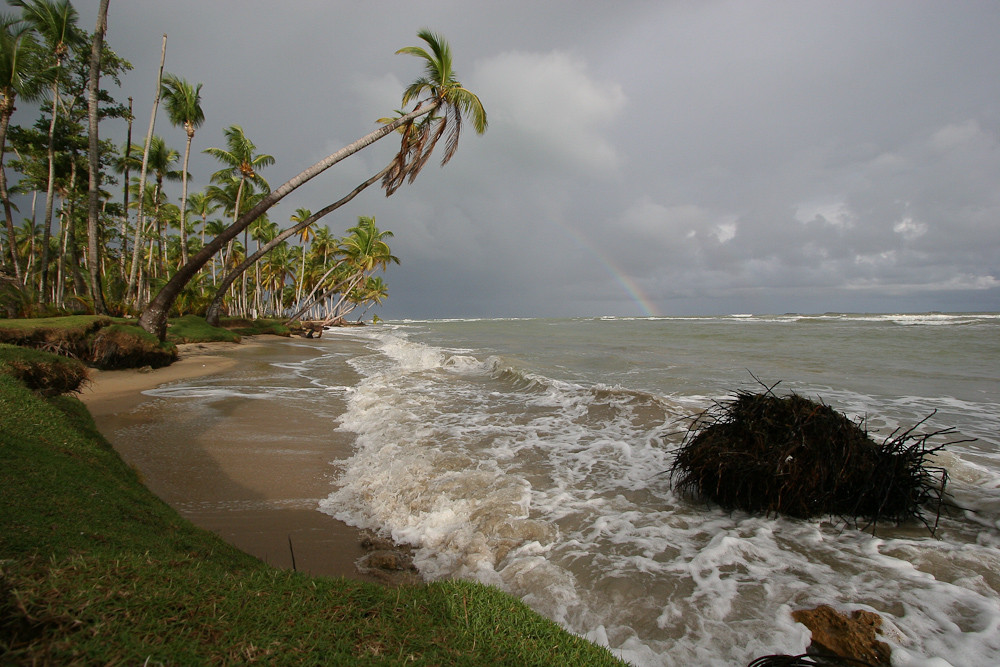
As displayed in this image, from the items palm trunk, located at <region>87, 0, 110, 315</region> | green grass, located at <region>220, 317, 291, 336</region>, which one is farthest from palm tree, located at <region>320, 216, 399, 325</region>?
palm trunk, located at <region>87, 0, 110, 315</region>

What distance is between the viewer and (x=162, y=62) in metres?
18.9

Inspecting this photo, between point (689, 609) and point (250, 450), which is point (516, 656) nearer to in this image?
point (689, 609)

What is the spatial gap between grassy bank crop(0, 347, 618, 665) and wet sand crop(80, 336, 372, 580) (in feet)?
4.05

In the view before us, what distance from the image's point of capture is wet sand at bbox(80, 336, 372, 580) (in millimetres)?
3613

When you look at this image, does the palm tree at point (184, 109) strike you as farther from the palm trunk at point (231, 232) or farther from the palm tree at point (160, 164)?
the palm trunk at point (231, 232)

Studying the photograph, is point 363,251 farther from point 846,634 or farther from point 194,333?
point 846,634

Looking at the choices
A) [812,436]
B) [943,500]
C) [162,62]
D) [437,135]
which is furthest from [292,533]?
[162,62]

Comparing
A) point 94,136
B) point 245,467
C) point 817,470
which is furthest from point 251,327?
point 817,470

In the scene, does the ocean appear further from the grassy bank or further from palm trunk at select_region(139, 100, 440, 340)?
palm trunk at select_region(139, 100, 440, 340)

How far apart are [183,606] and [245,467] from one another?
4300 mm

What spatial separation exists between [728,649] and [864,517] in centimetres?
220

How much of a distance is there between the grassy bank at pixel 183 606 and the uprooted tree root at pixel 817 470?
278 cm

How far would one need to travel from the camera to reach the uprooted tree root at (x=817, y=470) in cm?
365

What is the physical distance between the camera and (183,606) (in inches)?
56.1
